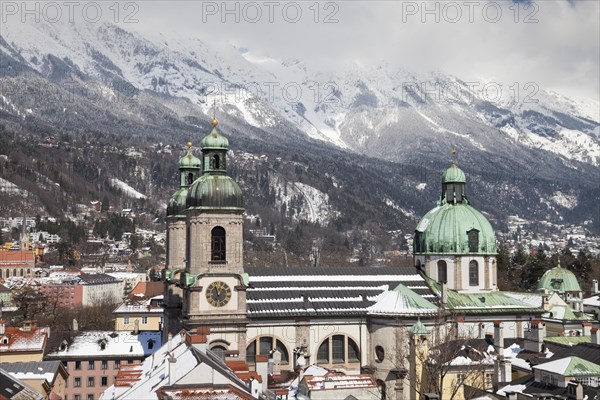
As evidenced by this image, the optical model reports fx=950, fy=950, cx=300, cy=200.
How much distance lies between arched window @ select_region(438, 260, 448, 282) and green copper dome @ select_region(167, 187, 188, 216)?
2581 cm

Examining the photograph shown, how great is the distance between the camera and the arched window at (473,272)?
93750 millimetres

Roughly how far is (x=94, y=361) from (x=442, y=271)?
1464 inches

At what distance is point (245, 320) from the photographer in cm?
7806

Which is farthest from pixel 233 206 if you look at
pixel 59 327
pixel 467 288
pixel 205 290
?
pixel 59 327

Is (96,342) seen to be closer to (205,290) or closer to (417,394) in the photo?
(205,290)

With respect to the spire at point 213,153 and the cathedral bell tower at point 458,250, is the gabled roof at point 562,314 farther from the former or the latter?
the spire at point 213,153

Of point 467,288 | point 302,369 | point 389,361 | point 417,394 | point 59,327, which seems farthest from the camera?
point 59,327

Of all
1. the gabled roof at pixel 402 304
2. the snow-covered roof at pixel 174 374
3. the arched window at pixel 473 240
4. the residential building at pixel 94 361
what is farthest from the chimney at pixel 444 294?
the snow-covered roof at pixel 174 374

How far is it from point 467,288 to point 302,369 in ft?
97.6

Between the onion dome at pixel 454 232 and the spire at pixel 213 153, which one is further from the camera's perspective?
the onion dome at pixel 454 232

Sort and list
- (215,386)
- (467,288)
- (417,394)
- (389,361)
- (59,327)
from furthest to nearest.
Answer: (59,327) → (467,288) → (389,361) → (417,394) → (215,386)

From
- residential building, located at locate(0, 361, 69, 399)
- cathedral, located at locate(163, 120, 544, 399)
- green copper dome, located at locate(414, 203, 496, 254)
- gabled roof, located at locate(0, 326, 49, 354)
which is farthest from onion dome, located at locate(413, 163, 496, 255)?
gabled roof, located at locate(0, 326, 49, 354)

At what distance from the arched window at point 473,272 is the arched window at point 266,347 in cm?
2249

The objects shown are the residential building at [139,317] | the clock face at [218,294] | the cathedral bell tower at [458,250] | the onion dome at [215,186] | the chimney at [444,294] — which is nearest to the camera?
the clock face at [218,294]
